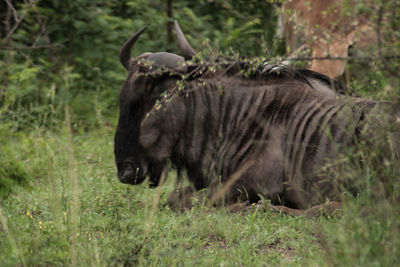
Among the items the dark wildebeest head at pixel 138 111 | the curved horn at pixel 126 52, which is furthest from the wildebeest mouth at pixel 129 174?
the curved horn at pixel 126 52

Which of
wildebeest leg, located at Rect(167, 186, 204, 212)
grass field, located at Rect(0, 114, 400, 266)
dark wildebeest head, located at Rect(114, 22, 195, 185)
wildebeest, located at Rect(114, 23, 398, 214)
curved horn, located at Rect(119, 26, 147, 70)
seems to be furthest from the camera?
curved horn, located at Rect(119, 26, 147, 70)

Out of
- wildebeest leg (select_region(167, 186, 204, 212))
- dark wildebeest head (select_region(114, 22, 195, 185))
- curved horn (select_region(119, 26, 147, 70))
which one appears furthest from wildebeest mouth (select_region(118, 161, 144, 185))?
curved horn (select_region(119, 26, 147, 70))

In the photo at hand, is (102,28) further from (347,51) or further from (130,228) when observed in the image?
(130,228)

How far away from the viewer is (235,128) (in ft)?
14.8

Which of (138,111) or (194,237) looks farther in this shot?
(138,111)

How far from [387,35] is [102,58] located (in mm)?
7193

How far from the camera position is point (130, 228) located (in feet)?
10.3

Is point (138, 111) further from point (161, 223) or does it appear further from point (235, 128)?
point (161, 223)

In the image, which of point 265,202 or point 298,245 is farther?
point 265,202

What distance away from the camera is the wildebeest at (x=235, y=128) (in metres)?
4.14

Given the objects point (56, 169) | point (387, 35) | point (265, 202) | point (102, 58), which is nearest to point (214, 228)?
point (265, 202)

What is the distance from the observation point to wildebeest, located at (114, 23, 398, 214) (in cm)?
414

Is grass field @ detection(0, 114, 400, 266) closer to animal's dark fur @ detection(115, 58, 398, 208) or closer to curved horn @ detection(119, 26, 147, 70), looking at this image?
animal's dark fur @ detection(115, 58, 398, 208)

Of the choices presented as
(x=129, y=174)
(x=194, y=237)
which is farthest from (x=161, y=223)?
(x=129, y=174)
